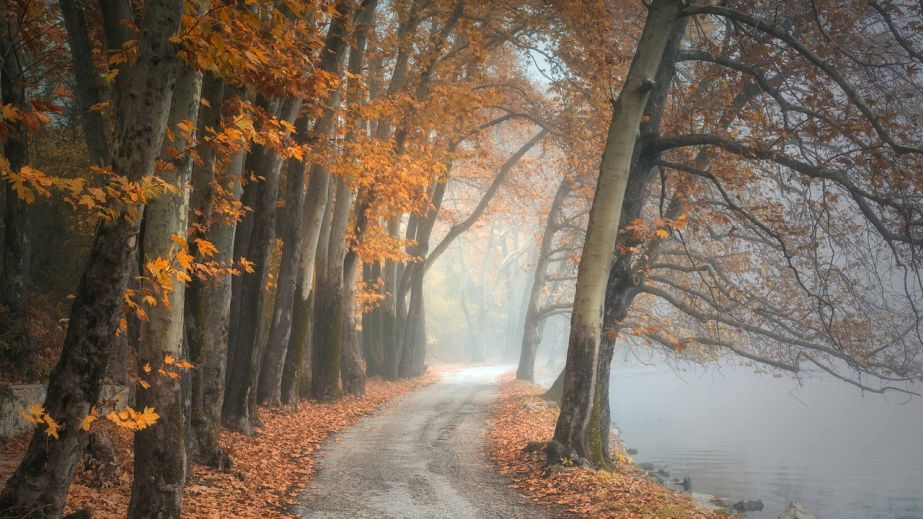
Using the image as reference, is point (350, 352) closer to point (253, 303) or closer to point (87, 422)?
point (253, 303)

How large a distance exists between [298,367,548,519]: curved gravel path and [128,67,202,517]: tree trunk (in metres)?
1.78

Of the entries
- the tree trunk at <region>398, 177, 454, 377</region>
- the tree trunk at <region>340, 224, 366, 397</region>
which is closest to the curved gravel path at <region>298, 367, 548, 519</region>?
the tree trunk at <region>340, 224, 366, 397</region>

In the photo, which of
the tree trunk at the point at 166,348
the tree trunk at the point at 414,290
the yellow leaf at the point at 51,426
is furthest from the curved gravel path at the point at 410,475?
the tree trunk at the point at 414,290

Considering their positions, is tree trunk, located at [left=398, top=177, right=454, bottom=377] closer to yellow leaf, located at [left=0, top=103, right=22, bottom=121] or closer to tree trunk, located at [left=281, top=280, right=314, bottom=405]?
tree trunk, located at [left=281, top=280, right=314, bottom=405]

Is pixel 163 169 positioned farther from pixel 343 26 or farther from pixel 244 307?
pixel 343 26

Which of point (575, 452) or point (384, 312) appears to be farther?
point (384, 312)

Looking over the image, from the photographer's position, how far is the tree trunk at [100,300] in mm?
5070

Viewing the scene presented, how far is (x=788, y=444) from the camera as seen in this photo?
24.3 meters

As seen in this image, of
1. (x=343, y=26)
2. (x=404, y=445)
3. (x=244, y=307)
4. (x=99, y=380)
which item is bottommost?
(x=404, y=445)

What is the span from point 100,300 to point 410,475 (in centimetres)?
569

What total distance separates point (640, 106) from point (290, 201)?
700 cm

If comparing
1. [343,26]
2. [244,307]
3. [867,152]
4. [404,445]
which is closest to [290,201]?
[244,307]

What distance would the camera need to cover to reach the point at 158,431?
6.45m

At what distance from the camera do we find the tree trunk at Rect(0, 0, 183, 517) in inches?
200
